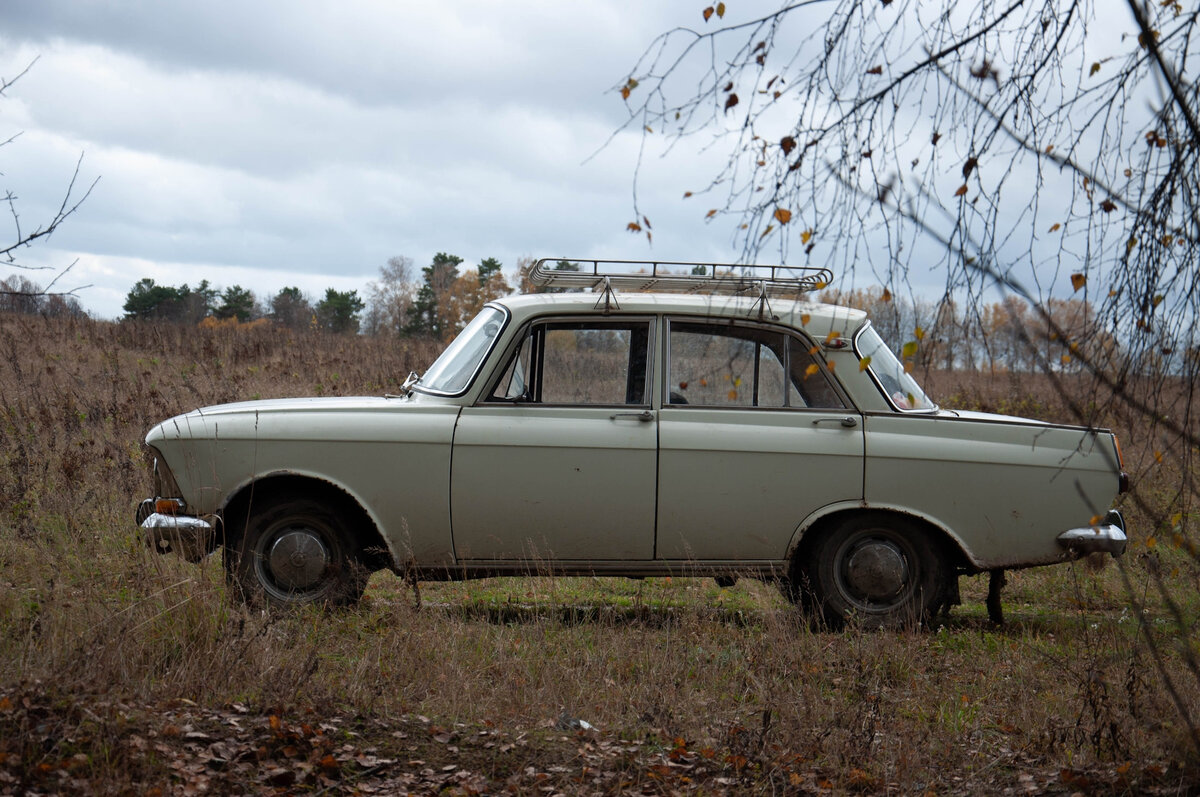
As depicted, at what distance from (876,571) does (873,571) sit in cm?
2

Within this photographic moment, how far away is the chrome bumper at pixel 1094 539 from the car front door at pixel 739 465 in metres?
1.22

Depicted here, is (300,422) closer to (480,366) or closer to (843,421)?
(480,366)

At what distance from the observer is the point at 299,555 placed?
5.74m

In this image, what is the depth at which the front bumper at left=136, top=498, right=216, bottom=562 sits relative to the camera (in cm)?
562

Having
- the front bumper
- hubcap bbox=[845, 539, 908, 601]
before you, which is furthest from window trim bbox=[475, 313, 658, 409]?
the front bumper

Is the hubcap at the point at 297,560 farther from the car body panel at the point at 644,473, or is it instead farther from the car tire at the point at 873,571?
the car tire at the point at 873,571

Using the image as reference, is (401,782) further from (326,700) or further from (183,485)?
(183,485)

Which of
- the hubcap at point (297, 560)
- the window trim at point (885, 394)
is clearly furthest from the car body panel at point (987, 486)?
the hubcap at point (297, 560)

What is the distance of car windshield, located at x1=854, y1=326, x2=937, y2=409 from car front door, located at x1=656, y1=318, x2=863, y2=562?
286 mm

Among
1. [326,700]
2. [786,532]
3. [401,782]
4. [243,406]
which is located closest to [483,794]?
[401,782]

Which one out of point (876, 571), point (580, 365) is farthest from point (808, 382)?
point (580, 365)

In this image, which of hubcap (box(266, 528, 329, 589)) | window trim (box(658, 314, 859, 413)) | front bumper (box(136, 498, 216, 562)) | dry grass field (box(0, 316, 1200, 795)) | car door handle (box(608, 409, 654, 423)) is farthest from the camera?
window trim (box(658, 314, 859, 413))

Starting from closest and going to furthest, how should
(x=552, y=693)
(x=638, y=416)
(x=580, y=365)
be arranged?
(x=552, y=693), (x=638, y=416), (x=580, y=365)

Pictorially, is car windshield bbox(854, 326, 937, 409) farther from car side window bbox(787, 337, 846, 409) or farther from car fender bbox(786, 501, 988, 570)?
car fender bbox(786, 501, 988, 570)
